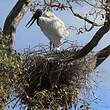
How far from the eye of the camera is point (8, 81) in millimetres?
6824

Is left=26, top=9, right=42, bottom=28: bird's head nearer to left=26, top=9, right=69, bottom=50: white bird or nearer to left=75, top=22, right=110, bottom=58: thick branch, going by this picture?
left=26, top=9, right=69, bottom=50: white bird

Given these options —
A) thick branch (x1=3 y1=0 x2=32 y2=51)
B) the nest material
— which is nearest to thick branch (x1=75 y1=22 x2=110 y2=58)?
the nest material

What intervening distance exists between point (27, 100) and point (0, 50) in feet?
9.01

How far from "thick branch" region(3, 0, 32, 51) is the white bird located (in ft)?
3.16

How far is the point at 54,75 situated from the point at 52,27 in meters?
1.64

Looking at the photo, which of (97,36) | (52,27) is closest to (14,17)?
(52,27)

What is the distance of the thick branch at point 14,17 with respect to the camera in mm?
9219

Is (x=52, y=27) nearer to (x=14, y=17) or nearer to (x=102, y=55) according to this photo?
(x=14, y=17)

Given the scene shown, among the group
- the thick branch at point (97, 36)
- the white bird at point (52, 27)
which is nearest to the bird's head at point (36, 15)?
the white bird at point (52, 27)

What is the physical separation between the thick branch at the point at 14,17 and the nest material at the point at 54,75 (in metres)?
0.58

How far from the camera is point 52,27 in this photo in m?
10.4

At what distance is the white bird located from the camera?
403 inches

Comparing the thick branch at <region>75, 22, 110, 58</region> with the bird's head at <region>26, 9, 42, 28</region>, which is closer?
the thick branch at <region>75, 22, 110, 58</region>

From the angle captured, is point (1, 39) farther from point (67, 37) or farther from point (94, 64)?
point (67, 37)
